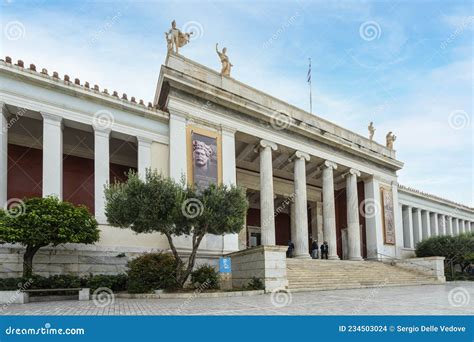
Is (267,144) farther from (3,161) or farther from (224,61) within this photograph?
(3,161)

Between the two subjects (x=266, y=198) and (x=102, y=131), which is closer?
(x=102, y=131)

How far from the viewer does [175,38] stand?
72.3 feet

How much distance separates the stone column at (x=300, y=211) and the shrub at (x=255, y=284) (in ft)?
28.6

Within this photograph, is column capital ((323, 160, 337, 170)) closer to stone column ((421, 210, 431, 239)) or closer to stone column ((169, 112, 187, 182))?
stone column ((169, 112, 187, 182))

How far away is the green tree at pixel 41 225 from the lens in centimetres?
1405

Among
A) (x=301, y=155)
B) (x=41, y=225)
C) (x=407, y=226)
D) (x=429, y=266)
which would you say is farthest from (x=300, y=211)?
(x=407, y=226)

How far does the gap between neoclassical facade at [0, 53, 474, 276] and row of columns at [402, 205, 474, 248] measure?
675 centimetres

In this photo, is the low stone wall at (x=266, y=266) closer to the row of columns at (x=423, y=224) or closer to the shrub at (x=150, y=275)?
the shrub at (x=150, y=275)

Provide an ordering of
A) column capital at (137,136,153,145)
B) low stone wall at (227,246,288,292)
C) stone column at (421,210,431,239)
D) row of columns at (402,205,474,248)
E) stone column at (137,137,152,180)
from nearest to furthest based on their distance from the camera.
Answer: low stone wall at (227,246,288,292) < stone column at (137,137,152,180) < column capital at (137,136,153,145) < row of columns at (402,205,474,248) < stone column at (421,210,431,239)

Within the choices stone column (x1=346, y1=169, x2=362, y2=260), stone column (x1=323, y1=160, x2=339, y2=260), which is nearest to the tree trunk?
stone column (x1=323, y1=160, x2=339, y2=260)

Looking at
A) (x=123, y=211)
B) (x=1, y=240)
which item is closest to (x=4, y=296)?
(x=1, y=240)

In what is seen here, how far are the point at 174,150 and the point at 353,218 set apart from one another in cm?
1542

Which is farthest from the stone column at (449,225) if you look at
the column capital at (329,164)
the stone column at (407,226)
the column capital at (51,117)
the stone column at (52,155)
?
the column capital at (51,117)

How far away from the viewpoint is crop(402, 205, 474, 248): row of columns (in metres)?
39.2
